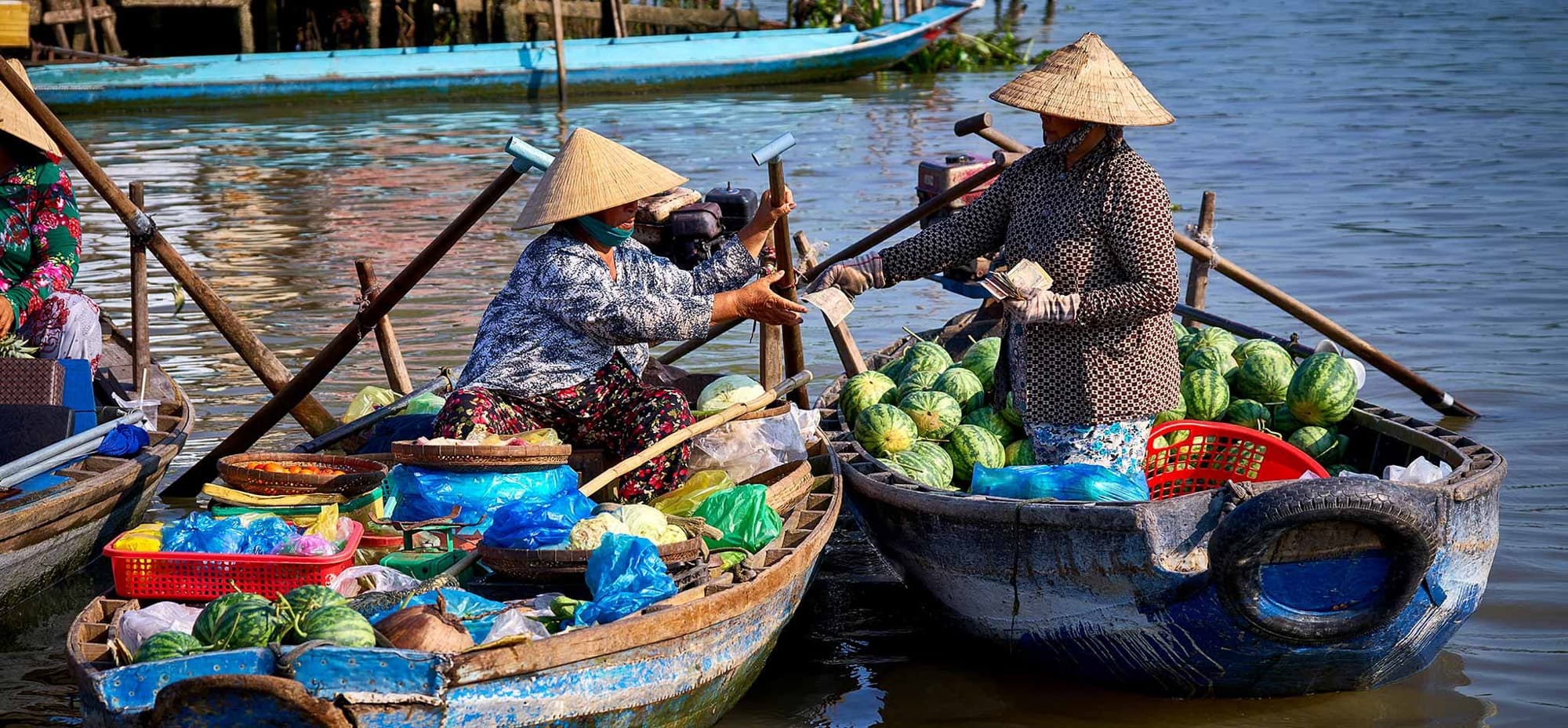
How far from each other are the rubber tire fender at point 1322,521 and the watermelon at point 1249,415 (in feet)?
4.59

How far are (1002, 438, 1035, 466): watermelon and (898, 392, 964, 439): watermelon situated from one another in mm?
199

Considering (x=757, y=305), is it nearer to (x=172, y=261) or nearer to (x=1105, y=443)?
(x=1105, y=443)

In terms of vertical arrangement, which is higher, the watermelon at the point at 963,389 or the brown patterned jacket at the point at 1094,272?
the brown patterned jacket at the point at 1094,272

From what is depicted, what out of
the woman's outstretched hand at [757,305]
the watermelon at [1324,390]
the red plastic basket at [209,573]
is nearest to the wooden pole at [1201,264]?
the watermelon at [1324,390]

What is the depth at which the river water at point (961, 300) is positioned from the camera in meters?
4.70

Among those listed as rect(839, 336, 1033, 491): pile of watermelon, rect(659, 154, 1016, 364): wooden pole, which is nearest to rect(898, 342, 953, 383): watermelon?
rect(839, 336, 1033, 491): pile of watermelon

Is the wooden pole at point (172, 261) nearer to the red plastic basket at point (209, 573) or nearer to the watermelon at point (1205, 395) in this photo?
the red plastic basket at point (209, 573)

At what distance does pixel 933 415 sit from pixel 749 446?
2.20ft

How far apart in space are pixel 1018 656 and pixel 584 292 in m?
1.67

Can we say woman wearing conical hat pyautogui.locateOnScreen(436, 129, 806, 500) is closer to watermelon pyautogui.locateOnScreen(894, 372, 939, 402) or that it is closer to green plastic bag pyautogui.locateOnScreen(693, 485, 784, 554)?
green plastic bag pyautogui.locateOnScreen(693, 485, 784, 554)

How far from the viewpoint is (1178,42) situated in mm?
23812

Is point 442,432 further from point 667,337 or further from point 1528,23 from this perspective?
point 1528,23

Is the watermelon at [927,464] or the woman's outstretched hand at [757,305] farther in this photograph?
the watermelon at [927,464]

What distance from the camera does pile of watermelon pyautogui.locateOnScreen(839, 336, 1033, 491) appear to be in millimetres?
5082
